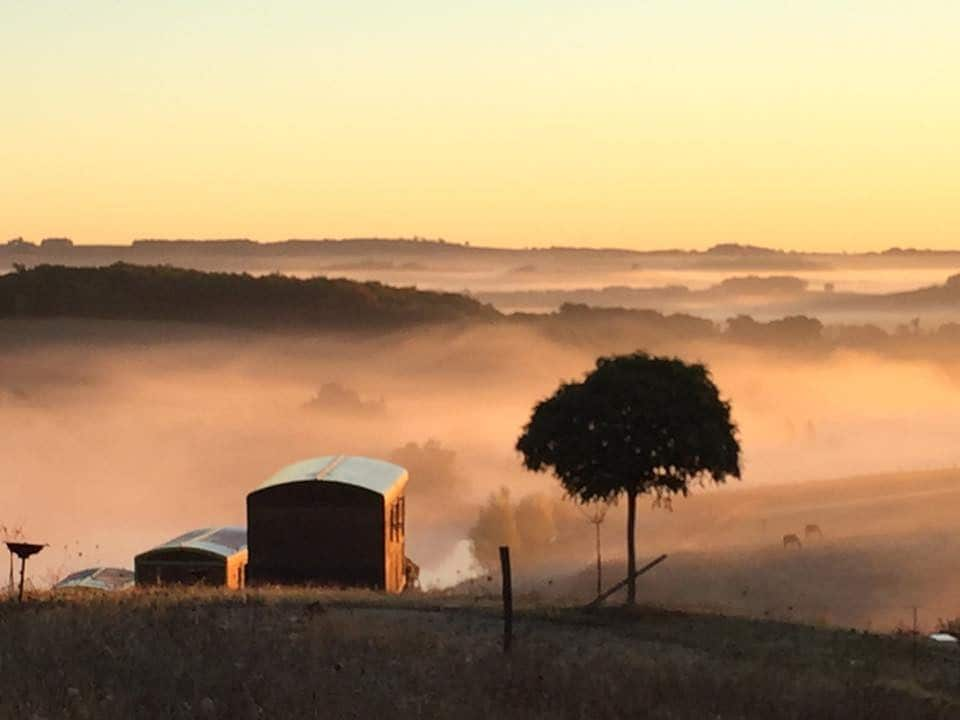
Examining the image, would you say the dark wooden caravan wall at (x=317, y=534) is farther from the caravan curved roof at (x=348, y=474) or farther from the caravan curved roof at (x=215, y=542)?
the caravan curved roof at (x=215, y=542)

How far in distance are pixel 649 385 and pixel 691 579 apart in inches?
2600

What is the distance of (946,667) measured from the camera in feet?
101

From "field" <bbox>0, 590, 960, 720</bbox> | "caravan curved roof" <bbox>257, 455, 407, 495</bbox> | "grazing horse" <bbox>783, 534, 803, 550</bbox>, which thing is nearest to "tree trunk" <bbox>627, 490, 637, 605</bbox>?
"field" <bbox>0, 590, 960, 720</bbox>

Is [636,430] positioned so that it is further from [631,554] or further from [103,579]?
[103,579]

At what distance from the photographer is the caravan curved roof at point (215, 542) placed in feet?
171

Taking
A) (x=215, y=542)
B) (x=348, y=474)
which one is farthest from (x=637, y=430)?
(x=215, y=542)

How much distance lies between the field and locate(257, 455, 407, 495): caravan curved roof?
2095 cm

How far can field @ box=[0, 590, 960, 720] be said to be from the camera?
52.4 feet

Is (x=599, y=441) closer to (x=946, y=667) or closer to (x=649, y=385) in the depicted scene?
(x=649, y=385)

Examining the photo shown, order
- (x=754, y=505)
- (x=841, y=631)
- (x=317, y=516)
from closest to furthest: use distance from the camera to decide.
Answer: (x=841, y=631) < (x=317, y=516) < (x=754, y=505)

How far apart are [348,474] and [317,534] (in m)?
3.36

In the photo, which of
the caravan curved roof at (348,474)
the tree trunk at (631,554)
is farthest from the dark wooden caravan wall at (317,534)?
the tree trunk at (631,554)

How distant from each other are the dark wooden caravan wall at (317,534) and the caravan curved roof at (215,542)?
234cm

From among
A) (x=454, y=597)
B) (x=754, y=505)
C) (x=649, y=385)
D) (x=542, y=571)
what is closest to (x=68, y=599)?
(x=454, y=597)
